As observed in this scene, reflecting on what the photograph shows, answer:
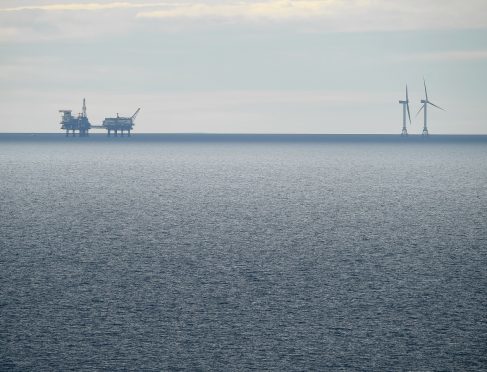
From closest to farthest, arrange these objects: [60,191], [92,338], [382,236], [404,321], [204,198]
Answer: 1. [92,338]
2. [404,321]
3. [382,236]
4. [204,198]
5. [60,191]

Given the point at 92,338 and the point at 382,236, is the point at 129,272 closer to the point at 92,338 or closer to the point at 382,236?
the point at 92,338

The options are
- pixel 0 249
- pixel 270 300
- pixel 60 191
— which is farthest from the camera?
pixel 60 191

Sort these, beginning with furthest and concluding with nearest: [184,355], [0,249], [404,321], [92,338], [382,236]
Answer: [382,236], [0,249], [404,321], [92,338], [184,355]

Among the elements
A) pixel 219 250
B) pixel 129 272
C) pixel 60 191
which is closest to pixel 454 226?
pixel 219 250

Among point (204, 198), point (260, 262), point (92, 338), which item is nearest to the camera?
point (92, 338)

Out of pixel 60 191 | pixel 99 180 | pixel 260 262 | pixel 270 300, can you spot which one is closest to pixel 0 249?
pixel 260 262

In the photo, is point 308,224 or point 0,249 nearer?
point 0,249

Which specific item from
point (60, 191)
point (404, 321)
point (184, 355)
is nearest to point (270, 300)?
point (404, 321)

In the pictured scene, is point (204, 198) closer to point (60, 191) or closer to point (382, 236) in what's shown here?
point (60, 191)

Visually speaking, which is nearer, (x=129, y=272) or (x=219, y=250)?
(x=129, y=272)
